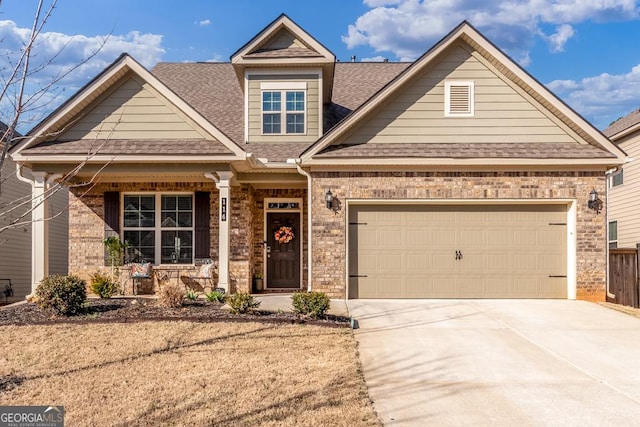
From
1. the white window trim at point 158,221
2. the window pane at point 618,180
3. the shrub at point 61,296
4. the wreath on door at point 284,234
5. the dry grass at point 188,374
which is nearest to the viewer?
the dry grass at point 188,374

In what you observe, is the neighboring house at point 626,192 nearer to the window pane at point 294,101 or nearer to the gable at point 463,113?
the gable at point 463,113

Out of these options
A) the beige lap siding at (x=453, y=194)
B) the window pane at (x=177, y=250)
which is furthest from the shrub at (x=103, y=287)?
the beige lap siding at (x=453, y=194)

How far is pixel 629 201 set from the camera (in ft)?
61.7

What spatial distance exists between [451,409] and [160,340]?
447cm

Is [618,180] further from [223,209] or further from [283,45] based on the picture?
[223,209]

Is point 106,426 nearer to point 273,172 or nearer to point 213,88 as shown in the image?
point 273,172

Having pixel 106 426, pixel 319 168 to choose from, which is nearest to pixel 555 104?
pixel 319 168

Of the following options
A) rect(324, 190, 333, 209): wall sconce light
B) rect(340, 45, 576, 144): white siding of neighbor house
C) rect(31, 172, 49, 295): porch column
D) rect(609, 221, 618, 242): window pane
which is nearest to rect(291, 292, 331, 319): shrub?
rect(324, 190, 333, 209): wall sconce light

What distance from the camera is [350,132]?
1255 cm

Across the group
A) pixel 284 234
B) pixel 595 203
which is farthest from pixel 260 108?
pixel 595 203

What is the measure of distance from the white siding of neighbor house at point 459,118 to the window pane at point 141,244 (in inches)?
214

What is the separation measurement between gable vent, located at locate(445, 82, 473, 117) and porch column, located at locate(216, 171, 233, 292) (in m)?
5.11

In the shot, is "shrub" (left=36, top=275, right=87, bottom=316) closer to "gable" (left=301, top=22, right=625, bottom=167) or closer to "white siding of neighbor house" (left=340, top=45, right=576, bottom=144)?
"gable" (left=301, top=22, right=625, bottom=167)

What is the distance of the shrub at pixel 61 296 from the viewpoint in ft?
32.4
